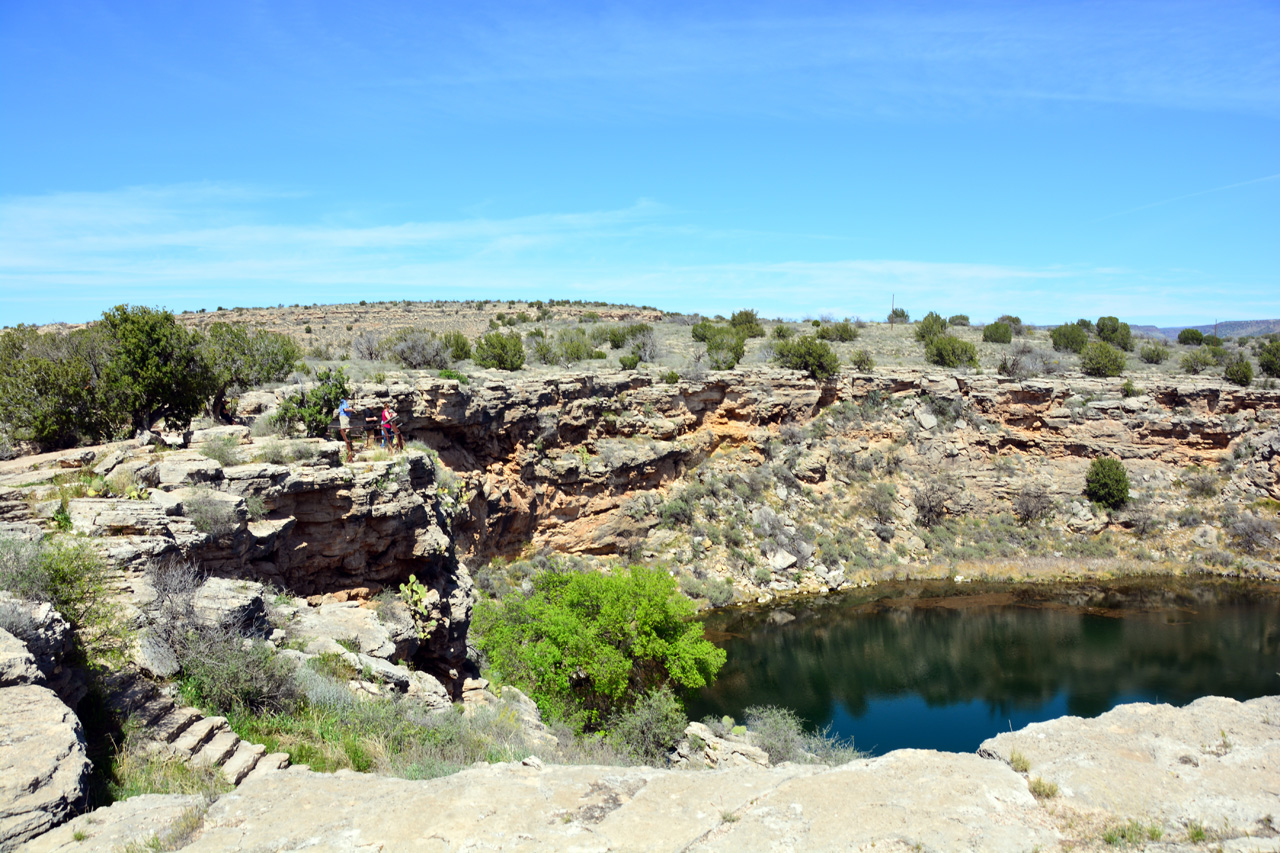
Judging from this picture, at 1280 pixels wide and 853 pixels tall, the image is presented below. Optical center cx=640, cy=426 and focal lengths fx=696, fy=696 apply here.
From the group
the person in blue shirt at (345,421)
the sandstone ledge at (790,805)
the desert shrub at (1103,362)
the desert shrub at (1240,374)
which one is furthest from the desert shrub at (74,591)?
the desert shrub at (1240,374)

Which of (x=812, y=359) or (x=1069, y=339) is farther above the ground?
(x=1069, y=339)

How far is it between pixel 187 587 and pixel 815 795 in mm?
7540

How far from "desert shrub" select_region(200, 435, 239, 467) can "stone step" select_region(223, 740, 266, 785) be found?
738 cm

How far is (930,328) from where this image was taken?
43.4 m

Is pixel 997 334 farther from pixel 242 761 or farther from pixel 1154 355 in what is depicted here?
pixel 242 761

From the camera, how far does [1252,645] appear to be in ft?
75.4

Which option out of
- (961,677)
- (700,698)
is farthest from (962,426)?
(700,698)

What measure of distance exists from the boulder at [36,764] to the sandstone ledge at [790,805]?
910 millimetres

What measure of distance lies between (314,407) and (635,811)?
574 inches

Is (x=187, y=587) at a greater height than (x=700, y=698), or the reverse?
(x=187, y=587)

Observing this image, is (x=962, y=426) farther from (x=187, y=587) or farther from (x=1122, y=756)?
(x=187, y=587)

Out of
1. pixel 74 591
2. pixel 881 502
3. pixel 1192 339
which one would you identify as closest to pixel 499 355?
pixel 881 502

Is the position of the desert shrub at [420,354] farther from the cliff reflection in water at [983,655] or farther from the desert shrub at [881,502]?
the desert shrub at [881,502]

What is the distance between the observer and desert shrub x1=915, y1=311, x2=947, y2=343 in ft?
138
